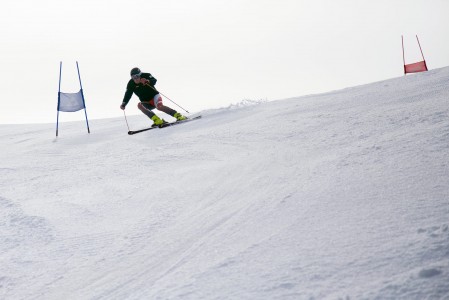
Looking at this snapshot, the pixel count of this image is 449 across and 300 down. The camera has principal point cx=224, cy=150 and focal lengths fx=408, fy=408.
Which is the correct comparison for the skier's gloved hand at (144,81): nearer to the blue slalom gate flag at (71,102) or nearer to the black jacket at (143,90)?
the black jacket at (143,90)

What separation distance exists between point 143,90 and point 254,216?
613 cm

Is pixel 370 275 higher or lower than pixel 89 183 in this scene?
lower

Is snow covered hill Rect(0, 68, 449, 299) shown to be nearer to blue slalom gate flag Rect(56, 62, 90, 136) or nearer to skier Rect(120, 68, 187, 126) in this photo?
skier Rect(120, 68, 187, 126)

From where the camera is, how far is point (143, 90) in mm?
7992

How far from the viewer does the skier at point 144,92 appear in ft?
25.8

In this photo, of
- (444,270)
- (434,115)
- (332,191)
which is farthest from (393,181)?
(434,115)

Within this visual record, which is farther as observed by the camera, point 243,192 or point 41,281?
point 243,192

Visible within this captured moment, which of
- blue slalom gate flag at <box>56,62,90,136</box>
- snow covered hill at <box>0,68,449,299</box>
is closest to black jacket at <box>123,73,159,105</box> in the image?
blue slalom gate flag at <box>56,62,90,136</box>

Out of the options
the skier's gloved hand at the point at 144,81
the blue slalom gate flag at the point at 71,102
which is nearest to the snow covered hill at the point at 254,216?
the skier's gloved hand at the point at 144,81

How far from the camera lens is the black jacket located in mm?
7973

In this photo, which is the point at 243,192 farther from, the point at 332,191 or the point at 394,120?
the point at 394,120

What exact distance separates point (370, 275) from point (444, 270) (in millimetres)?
246

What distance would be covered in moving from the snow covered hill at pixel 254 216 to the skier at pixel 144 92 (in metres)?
3.20

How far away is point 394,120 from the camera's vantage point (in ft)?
12.3
